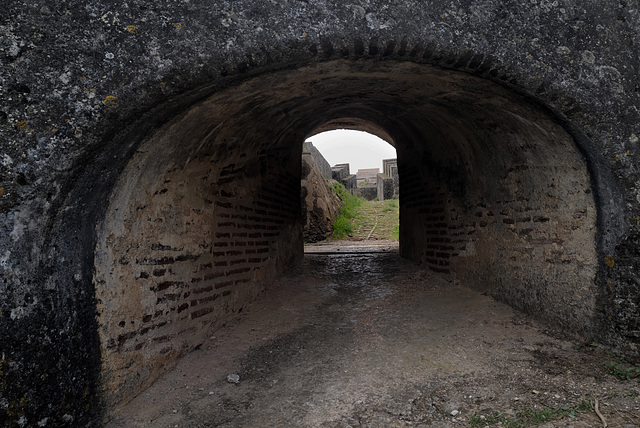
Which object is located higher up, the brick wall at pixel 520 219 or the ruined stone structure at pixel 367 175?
the ruined stone structure at pixel 367 175

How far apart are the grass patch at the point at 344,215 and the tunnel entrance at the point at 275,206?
7.02 metres

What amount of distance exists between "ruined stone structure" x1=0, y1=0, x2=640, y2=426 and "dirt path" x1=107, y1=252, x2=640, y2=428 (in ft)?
0.83

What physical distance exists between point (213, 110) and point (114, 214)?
100 centimetres

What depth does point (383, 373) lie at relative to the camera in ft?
10.3

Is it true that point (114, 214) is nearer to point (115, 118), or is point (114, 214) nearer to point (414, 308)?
point (115, 118)

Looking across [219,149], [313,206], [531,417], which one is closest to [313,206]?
[313,206]

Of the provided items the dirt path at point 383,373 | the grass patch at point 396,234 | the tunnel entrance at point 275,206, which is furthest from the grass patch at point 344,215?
the dirt path at point 383,373

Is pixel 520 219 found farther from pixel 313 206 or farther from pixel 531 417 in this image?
pixel 313 206

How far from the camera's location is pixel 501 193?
4.22 metres

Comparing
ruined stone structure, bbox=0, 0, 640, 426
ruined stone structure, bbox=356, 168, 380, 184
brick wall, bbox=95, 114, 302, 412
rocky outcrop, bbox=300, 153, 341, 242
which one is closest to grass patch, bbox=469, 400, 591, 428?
ruined stone structure, bbox=0, 0, 640, 426

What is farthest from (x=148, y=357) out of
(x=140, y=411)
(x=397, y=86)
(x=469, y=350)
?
(x=397, y=86)

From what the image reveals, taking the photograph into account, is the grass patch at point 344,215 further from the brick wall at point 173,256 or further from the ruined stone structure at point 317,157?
the brick wall at point 173,256

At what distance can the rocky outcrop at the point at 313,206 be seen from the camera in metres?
11.2

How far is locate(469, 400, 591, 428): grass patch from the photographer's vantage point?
7.89ft
